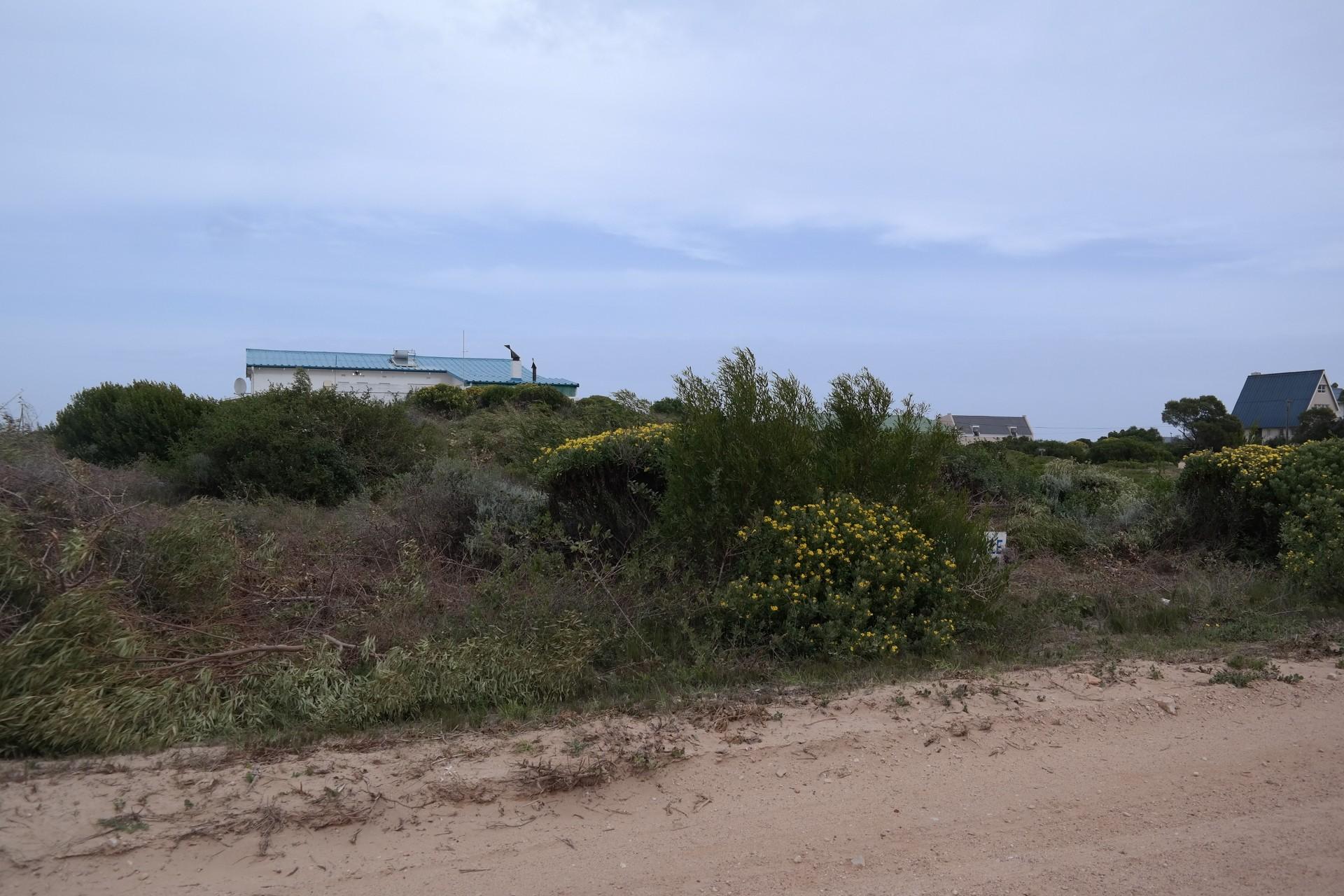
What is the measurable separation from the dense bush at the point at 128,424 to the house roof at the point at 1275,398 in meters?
30.9

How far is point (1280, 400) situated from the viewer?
33531 millimetres

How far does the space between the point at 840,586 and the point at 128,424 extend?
52.4 feet

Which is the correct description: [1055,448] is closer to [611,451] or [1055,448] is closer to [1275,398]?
[1275,398]

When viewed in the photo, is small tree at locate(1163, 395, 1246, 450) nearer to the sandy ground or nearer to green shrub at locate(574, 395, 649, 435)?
green shrub at locate(574, 395, 649, 435)

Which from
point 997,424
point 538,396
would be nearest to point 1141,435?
point 997,424

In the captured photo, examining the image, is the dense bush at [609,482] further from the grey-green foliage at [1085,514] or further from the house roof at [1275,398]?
the house roof at [1275,398]

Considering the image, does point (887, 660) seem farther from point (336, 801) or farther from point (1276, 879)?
point (336, 801)

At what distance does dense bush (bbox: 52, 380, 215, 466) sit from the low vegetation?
240 inches

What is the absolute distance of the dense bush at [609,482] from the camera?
31.9 ft

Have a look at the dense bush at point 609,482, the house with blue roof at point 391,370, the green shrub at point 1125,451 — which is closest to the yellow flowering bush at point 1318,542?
the dense bush at point 609,482

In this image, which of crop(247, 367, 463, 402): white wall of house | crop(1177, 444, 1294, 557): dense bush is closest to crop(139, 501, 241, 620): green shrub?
crop(1177, 444, 1294, 557): dense bush

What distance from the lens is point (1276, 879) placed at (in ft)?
14.2

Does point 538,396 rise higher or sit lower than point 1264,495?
higher

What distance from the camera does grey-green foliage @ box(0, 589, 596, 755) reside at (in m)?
5.27
